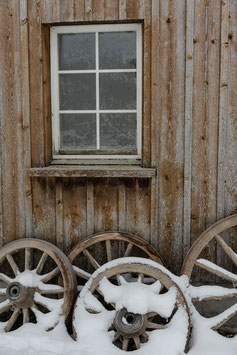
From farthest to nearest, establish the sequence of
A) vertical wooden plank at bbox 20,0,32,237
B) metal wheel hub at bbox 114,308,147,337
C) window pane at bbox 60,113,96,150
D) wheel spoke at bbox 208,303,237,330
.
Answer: window pane at bbox 60,113,96,150 → vertical wooden plank at bbox 20,0,32,237 → wheel spoke at bbox 208,303,237,330 → metal wheel hub at bbox 114,308,147,337

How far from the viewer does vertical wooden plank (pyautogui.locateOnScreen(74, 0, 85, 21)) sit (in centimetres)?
367

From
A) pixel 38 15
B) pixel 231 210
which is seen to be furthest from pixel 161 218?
pixel 38 15

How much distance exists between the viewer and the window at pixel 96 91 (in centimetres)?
381

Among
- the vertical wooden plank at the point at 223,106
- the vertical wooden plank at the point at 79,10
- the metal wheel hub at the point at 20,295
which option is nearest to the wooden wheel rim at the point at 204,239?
the vertical wooden plank at the point at 223,106

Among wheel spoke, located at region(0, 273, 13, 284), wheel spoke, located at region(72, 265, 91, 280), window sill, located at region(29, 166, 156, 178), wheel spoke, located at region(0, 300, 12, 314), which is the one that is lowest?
wheel spoke, located at region(0, 300, 12, 314)

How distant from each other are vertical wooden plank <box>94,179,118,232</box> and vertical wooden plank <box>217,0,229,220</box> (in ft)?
3.28

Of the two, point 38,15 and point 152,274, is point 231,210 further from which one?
point 38,15

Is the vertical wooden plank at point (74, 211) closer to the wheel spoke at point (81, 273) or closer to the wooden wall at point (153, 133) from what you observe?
the wooden wall at point (153, 133)

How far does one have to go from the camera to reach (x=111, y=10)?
143 inches

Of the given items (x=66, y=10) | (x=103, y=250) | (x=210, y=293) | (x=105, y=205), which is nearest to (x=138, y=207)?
(x=105, y=205)

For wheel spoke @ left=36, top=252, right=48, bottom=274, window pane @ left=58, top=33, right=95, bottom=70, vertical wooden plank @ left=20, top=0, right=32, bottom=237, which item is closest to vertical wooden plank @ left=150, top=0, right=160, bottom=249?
window pane @ left=58, top=33, right=95, bottom=70

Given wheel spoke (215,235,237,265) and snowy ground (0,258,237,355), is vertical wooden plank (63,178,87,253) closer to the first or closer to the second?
snowy ground (0,258,237,355)

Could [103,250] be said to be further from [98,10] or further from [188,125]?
[98,10]

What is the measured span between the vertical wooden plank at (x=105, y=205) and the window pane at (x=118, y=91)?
759 millimetres
